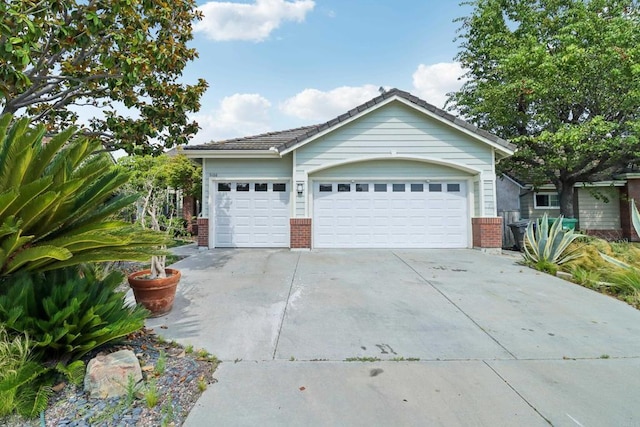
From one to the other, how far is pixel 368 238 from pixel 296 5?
27.3 feet

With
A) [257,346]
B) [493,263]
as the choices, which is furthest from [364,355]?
[493,263]

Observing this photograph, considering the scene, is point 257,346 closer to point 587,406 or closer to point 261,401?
point 261,401

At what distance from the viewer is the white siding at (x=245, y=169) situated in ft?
35.4

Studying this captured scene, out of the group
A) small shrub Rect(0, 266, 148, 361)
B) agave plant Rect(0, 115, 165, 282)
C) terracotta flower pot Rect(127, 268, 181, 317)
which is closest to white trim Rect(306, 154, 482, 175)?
terracotta flower pot Rect(127, 268, 181, 317)

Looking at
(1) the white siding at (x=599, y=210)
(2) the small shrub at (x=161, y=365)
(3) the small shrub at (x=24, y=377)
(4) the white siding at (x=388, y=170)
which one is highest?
(4) the white siding at (x=388, y=170)

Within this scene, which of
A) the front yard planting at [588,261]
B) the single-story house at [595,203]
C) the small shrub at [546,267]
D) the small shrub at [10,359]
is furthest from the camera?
the single-story house at [595,203]

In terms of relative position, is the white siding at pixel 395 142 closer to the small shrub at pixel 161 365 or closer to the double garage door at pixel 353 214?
the double garage door at pixel 353 214

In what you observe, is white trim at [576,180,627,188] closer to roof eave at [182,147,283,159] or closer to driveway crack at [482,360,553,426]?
roof eave at [182,147,283,159]

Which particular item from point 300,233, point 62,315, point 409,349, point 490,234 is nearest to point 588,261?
point 490,234

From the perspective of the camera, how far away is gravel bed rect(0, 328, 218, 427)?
224 cm

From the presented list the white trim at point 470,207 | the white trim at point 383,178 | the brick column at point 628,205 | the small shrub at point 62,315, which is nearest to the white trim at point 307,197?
the white trim at point 383,178

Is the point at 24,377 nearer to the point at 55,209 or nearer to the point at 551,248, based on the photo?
the point at 55,209

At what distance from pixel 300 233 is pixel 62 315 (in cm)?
781

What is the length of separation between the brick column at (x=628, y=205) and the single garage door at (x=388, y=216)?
1106 centimetres
